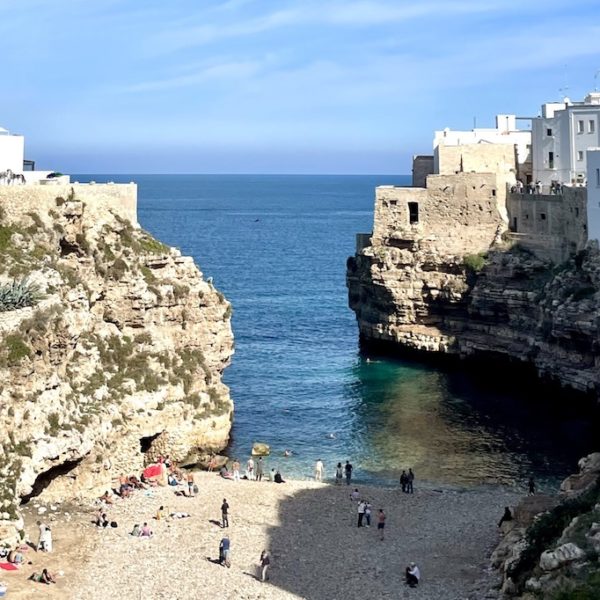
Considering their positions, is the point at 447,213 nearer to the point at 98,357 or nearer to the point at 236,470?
the point at 236,470

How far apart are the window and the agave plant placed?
33.2 metres

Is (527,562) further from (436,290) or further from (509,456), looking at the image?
(436,290)

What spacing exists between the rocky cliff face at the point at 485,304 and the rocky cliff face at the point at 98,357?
17141mm

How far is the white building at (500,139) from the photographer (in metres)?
69.0

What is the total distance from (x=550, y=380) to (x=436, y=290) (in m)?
11.4

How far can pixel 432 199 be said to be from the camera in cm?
6494

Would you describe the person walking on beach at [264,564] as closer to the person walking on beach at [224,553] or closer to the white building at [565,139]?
the person walking on beach at [224,553]

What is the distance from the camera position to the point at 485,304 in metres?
60.8

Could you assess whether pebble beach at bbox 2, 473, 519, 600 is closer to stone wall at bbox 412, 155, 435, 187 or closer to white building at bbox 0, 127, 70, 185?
white building at bbox 0, 127, 70, 185

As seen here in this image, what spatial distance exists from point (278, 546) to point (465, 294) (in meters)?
31.6

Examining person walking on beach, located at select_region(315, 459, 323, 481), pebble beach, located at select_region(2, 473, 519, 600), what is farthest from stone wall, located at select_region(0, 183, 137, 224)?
person walking on beach, located at select_region(315, 459, 323, 481)

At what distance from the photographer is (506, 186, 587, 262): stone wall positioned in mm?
55938

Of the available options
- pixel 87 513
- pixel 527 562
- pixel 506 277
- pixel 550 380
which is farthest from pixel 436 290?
pixel 527 562

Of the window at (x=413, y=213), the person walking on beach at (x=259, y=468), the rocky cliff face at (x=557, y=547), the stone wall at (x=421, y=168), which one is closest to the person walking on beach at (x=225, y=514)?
the person walking on beach at (x=259, y=468)
